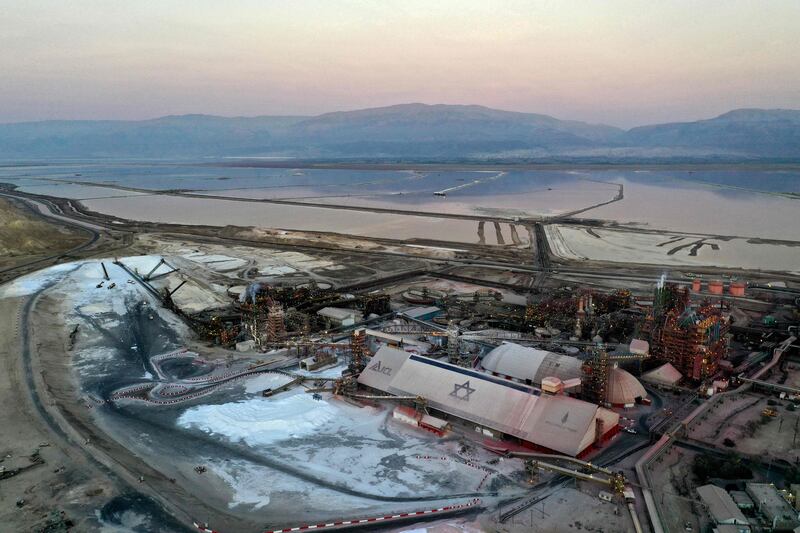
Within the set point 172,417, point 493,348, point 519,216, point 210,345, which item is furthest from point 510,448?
point 519,216

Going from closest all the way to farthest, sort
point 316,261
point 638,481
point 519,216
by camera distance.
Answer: point 638,481 → point 316,261 → point 519,216

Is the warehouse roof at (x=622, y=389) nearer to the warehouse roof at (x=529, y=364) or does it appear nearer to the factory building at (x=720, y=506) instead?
the warehouse roof at (x=529, y=364)

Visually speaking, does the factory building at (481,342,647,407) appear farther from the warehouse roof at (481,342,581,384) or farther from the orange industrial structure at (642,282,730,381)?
the orange industrial structure at (642,282,730,381)

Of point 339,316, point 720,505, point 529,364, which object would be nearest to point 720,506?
point 720,505

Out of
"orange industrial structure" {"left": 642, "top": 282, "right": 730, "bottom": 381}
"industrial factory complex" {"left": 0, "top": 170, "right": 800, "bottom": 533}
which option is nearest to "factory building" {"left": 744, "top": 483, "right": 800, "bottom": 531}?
"industrial factory complex" {"left": 0, "top": 170, "right": 800, "bottom": 533}

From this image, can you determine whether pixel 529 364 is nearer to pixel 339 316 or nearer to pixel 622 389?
pixel 622 389

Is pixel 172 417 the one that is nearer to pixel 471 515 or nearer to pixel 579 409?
pixel 471 515
